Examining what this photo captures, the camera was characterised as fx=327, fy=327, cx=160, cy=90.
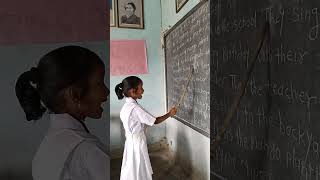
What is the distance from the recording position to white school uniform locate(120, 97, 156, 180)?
1.60m

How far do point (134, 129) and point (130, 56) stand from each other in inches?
15.5

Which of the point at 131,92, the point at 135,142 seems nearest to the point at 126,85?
the point at 131,92

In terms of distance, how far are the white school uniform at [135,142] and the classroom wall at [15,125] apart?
0.93m

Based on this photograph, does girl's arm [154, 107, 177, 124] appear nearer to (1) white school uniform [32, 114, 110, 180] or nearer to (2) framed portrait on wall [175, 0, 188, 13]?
(2) framed portrait on wall [175, 0, 188, 13]

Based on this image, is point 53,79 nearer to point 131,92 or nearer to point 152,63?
point 131,92

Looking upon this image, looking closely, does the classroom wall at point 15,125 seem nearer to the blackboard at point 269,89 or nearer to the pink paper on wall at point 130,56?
the blackboard at point 269,89

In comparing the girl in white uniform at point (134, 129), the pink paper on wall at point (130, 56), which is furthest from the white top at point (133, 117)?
the pink paper on wall at point (130, 56)

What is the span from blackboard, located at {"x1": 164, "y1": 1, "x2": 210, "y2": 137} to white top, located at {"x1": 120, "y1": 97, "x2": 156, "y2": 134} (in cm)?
22

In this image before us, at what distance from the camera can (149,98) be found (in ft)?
5.84

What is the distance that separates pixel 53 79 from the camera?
0.64 meters

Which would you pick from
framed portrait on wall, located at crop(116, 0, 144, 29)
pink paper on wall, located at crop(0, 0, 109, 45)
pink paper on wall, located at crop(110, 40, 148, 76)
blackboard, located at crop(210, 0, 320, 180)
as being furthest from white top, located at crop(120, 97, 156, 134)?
pink paper on wall, located at crop(0, 0, 109, 45)

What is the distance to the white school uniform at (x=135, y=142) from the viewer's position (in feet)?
5.25

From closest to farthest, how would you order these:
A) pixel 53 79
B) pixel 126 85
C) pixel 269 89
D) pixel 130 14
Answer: pixel 53 79, pixel 269 89, pixel 126 85, pixel 130 14

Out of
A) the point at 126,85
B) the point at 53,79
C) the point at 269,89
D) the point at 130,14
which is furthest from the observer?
the point at 130,14
